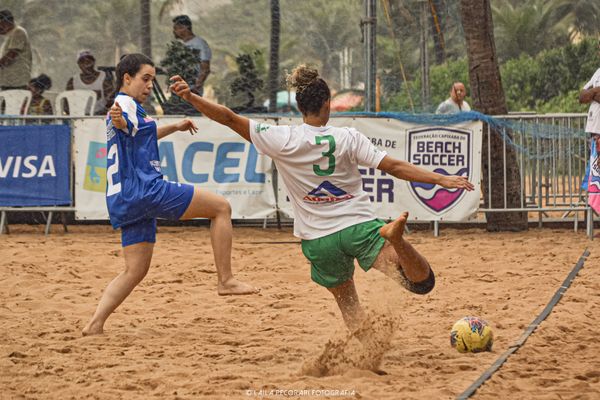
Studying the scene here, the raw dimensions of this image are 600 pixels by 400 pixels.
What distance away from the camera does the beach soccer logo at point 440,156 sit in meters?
11.3

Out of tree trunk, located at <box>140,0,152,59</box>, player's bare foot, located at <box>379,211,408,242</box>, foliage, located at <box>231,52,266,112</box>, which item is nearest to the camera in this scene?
player's bare foot, located at <box>379,211,408,242</box>

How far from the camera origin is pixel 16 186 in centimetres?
1176

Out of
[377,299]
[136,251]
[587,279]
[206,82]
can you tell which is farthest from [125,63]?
[206,82]

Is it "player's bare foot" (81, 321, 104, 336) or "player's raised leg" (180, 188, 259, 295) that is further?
"player's bare foot" (81, 321, 104, 336)

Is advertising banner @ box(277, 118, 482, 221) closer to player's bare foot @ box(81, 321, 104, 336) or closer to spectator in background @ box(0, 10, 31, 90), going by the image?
spectator in background @ box(0, 10, 31, 90)

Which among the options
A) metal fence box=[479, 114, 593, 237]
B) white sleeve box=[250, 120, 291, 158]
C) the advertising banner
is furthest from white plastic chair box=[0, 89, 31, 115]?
white sleeve box=[250, 120, 291, 158]

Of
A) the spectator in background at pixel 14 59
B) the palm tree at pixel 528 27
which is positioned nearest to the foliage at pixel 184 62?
the spectator in background at pixel 14 59

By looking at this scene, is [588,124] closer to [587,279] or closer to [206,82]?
[587,279]

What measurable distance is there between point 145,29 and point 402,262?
34.7 feet

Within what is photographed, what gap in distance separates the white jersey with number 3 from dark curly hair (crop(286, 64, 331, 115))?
4.2 inches

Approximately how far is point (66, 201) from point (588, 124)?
19.9ft

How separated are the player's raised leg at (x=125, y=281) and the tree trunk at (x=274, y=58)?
7.54 meters

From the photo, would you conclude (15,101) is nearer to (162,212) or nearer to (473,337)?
(162,212)

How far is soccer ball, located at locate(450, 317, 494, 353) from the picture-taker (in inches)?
223
